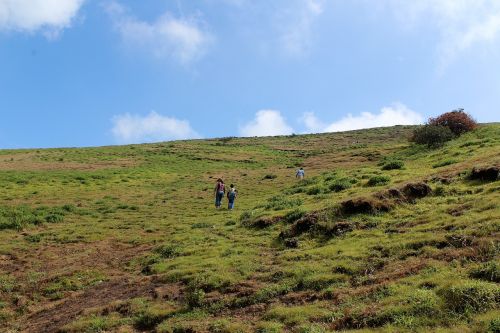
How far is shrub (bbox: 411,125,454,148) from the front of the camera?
47000 millimetres

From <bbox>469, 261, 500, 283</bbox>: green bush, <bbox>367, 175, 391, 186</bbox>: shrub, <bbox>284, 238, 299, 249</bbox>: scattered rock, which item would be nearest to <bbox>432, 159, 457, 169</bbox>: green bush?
<bbox>367, 175, 391, 186</bbox>: shrub

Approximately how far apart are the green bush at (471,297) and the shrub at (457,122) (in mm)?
43324

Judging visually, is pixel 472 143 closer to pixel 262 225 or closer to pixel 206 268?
pixel 262 225

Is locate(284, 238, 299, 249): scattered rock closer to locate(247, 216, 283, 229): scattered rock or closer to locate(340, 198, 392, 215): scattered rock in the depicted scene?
locate(340, 198, 392, 215): scattered rock

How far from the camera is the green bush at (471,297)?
31.5ft

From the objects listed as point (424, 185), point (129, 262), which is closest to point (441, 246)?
point (424, 185)

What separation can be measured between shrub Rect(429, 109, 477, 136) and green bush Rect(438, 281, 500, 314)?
142 feet

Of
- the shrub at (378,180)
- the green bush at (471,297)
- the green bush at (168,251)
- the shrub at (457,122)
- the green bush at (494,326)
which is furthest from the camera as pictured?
the shrub at (457,122)

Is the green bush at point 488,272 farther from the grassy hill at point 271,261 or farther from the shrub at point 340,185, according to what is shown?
the shrub at point 340,185

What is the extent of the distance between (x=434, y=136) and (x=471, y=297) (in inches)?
1572

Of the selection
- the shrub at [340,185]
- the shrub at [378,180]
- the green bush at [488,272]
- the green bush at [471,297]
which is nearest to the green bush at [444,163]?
the shrub at [378,180]

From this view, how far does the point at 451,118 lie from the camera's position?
51.3 meters

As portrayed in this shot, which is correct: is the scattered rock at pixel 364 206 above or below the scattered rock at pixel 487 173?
below

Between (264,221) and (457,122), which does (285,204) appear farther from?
(457,122)
